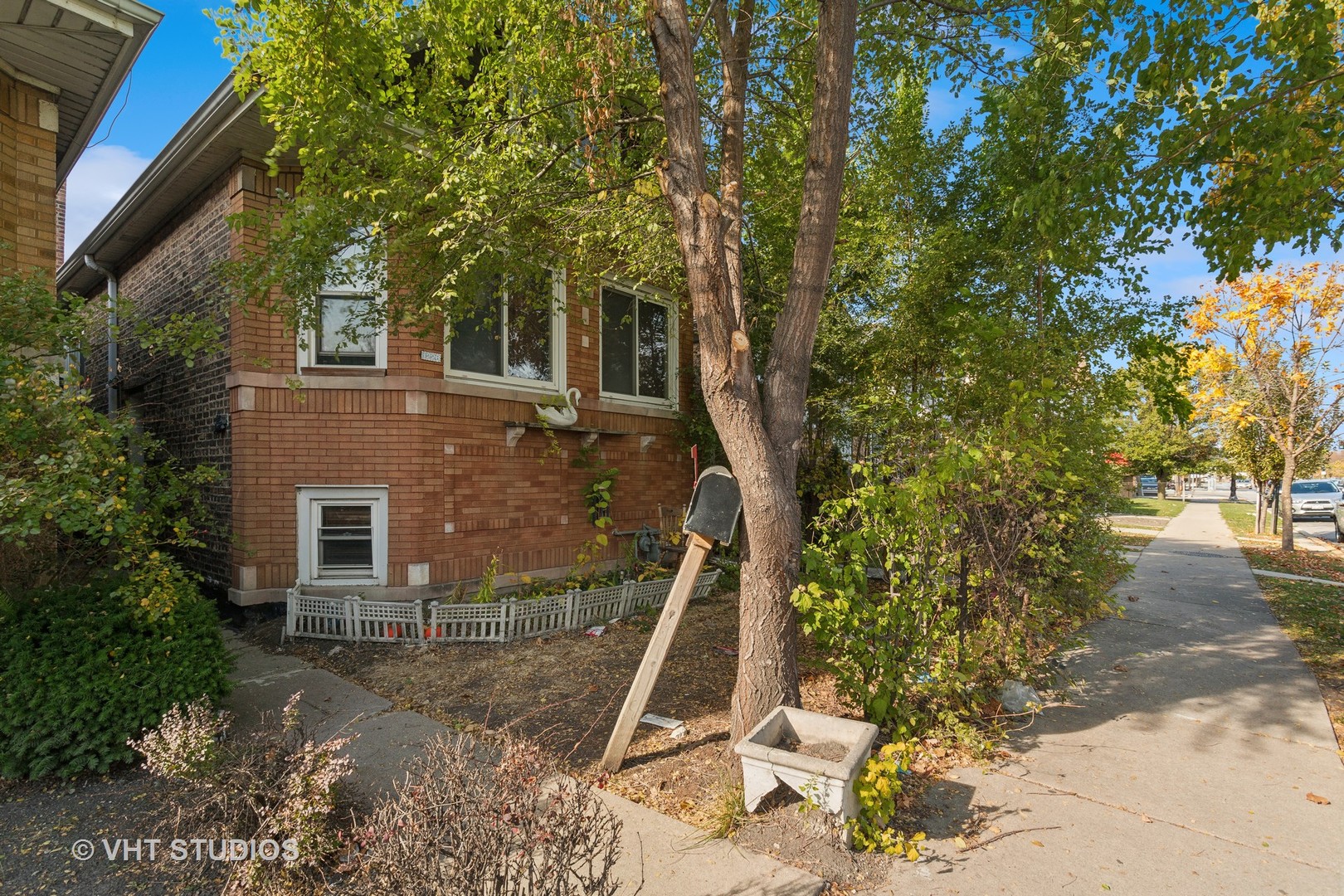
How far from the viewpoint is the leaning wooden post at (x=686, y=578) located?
3.97 meters

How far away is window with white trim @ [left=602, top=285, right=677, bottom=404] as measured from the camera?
9453mm

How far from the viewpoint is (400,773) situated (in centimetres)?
385

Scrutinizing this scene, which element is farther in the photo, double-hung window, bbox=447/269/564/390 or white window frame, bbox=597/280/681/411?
white window frame, bbox=597/280/681/411

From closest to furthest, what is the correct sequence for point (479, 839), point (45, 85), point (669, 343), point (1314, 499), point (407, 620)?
1. point (479, 839)
2. point (45, 85)
3. point (407, 620)
4. point (669, 343)
5. point (1314, 499)

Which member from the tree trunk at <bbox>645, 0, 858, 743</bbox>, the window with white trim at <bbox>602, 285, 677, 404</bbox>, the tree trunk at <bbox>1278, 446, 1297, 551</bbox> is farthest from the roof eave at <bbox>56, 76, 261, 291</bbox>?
the tree trunk at <bbox>1278, 446, 1297, 551</bbox>

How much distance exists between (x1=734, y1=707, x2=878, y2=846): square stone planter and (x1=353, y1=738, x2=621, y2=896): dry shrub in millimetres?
1080

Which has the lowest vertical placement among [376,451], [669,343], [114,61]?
[376,451]

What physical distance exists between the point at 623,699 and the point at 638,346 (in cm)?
568

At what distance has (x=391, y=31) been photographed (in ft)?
18.1

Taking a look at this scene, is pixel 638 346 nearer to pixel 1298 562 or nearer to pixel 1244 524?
pixel 1298 562

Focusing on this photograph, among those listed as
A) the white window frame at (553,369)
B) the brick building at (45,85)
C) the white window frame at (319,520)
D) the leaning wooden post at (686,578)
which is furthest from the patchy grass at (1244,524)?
the brick building at (45,85)

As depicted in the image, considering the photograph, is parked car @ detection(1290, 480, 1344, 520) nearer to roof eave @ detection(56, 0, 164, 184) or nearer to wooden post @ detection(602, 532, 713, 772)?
wooden post @ detection(602, 532, 713, 772)

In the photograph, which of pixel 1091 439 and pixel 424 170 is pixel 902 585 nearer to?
pixel 1091 439

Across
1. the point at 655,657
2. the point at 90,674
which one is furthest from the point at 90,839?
the point at 655,657
